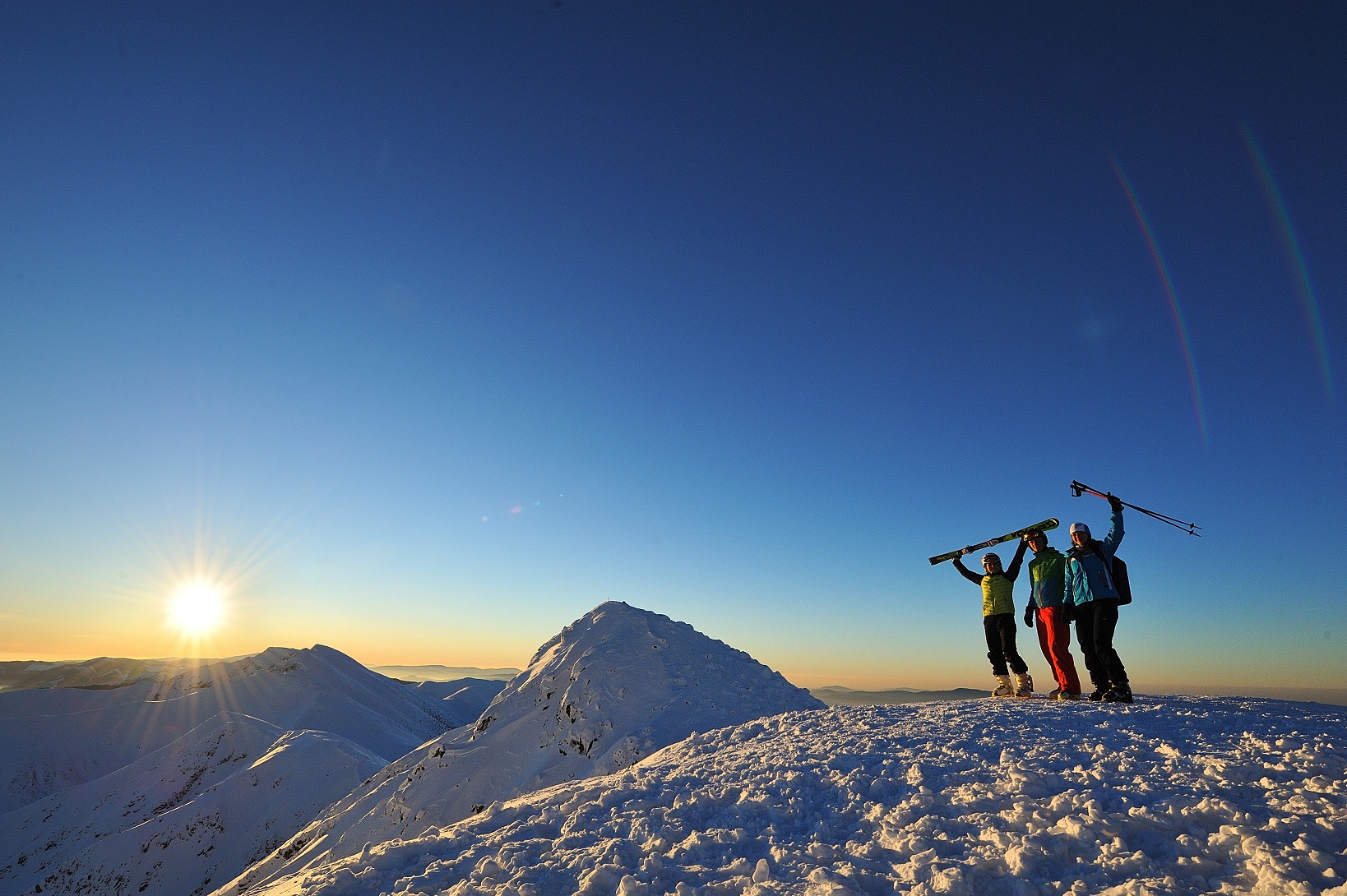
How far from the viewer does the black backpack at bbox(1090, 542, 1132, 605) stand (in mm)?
9805

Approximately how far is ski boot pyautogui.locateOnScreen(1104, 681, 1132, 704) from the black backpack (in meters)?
1.31

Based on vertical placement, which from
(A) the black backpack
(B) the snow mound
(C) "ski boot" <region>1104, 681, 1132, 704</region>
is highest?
(A) the black backpack

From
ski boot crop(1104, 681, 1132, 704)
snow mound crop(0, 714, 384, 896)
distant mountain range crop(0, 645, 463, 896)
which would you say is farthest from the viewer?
distant mountain range crop(0, 645, 463, 896)

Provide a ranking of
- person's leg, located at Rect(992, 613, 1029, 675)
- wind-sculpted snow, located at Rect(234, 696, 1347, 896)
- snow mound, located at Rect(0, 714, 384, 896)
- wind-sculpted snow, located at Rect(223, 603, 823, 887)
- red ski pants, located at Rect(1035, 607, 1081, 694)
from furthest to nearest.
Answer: snow mound, located at Rect(0, 714, 384, 896) → wind-sculpted snow, located at Rect(223, 603, 823, 887) → person's leg, located at Rect(992, 613, 1029, 675) → red ski pants, located at Rect(1035, 607, 1081, 694) → wind-sculpted snow, located at Rect(234, 696, 1347, 896)

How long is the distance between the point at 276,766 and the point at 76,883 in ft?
34.7

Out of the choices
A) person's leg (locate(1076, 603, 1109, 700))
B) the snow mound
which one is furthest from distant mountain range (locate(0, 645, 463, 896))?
person's leg (locate(1076, 603, 1109, 700))

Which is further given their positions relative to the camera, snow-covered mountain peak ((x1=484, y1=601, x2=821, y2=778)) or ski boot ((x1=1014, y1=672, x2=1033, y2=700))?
snow-covered mountain peak ((x1=484, y1=601, x2=821, y2=778))

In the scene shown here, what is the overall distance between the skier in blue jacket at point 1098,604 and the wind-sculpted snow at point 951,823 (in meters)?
1.13

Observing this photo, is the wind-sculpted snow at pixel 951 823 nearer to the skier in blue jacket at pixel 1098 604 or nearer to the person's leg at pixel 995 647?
the skier in blue jacket at pixel 1098 604

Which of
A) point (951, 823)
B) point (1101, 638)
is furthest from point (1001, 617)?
point (951, 823)

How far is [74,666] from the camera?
16425 centimetres

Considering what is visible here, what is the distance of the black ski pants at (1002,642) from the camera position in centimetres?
1160

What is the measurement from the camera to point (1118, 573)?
10.0m

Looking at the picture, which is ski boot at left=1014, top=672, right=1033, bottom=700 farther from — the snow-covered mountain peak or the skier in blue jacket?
the snow-covered mountain peak
